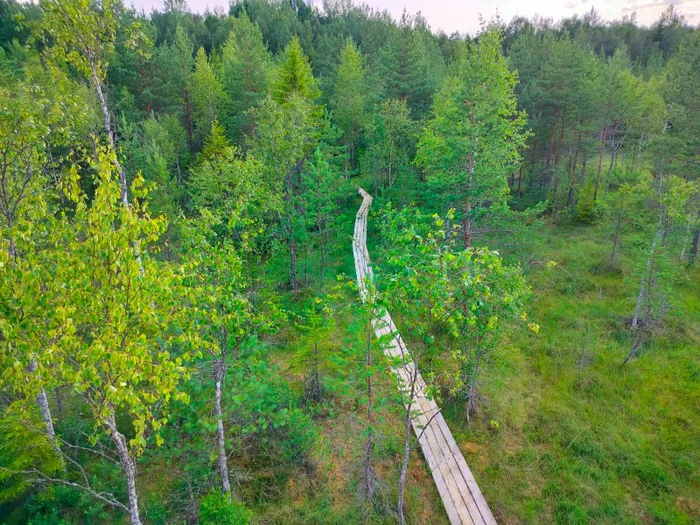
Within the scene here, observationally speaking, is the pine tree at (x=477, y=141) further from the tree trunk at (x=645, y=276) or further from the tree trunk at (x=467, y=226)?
the tree trunk at (x=645, y=276)

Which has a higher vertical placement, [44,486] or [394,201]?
[394,201]

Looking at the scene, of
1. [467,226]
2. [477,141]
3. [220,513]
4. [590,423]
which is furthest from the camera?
[467,226]

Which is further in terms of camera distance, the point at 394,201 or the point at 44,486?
the point at 394,201

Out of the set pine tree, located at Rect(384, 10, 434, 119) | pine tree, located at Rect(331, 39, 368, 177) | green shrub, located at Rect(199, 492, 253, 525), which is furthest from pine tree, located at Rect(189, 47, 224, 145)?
green shrub, located at Rect(199, 492, 253, 525)

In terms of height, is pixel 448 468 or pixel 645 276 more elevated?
pixel 645 276

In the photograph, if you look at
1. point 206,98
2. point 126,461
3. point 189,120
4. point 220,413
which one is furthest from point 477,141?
point 189,120

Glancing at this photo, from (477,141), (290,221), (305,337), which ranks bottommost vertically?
(305,337)

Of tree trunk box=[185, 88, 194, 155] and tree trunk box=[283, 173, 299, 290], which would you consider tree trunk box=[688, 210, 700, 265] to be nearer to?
tree trunk box=[283, 173, 299, 290]

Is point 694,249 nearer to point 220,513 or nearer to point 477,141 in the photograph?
point 477,141

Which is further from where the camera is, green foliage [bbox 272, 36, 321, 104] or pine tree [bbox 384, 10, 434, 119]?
pine tree [bbox 384, 10, 434, 119]

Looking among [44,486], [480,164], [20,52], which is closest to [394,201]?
[480,164]

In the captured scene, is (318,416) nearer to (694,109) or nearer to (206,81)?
(694,109)
